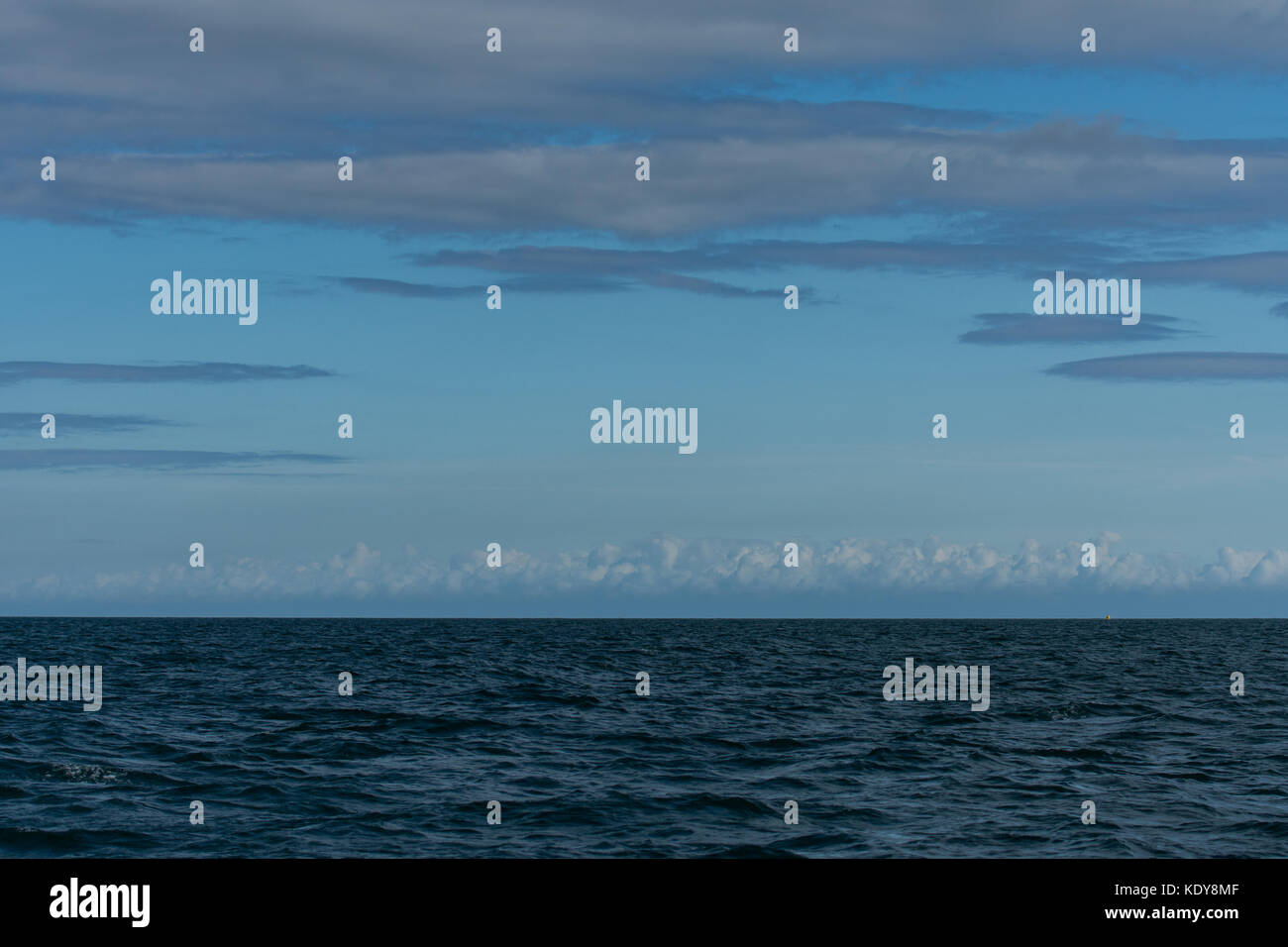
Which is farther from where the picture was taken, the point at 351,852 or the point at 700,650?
the point at 700,650

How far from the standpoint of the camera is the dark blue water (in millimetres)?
21781

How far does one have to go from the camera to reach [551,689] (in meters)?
51.2

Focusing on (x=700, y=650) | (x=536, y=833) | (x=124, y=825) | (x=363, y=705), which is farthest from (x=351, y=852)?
(x=700, y=650)

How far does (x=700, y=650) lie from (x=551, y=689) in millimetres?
44703

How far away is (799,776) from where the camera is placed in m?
27.7

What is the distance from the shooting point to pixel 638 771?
2855 centimetres

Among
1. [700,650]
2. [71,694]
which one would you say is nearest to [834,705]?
[71,694]

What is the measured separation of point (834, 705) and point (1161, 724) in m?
11.4

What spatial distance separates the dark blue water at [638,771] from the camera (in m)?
21.8
